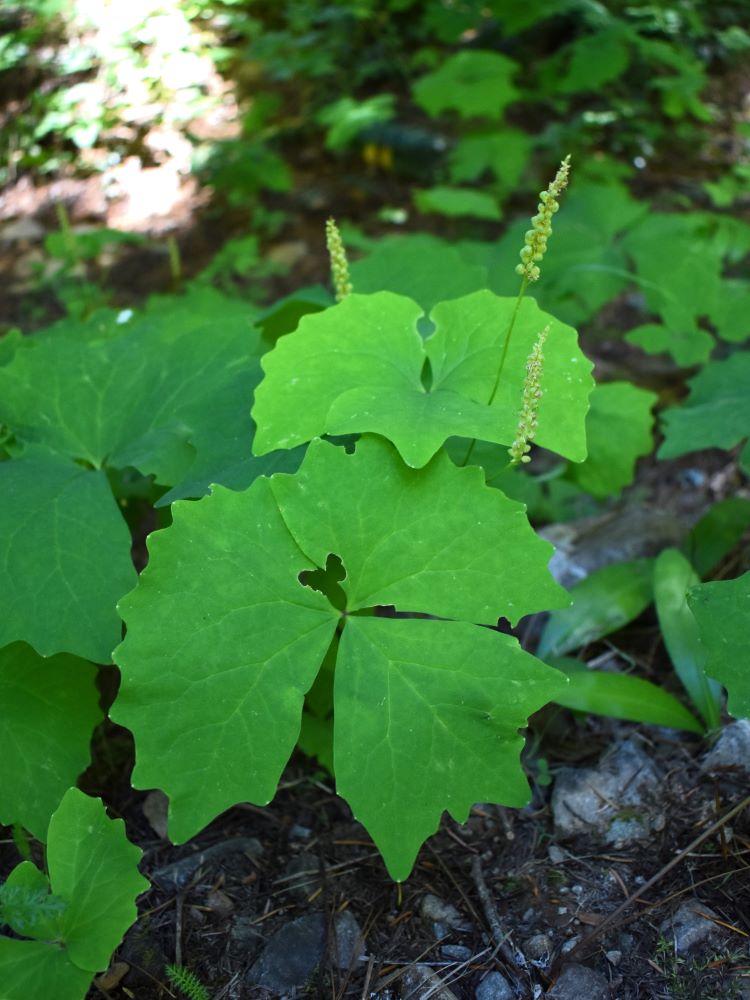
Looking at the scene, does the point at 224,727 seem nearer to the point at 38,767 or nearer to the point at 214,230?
the point at 38,767

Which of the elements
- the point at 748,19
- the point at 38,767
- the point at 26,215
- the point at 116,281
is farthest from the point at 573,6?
the point at 38,767

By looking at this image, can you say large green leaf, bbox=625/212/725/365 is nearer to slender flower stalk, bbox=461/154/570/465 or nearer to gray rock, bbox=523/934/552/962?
slender flower stalk, bbox=461/154/570/465

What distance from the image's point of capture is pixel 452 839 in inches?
72.8

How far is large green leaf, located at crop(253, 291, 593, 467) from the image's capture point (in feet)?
5.61

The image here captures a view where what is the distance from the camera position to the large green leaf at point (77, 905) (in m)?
1.44

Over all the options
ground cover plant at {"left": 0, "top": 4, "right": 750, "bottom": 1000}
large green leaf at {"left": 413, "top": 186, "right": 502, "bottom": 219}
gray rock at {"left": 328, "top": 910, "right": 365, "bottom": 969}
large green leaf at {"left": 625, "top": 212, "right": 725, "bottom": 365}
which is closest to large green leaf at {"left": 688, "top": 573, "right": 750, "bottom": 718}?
ground cover plant at {"left": 0, "top": 4, "right": 750, "bottom": 1000}

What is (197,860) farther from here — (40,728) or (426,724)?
(426,724)

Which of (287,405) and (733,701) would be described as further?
(287,405)

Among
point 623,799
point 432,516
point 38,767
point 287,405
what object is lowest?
point 623,799

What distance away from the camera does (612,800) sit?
6.09 feet

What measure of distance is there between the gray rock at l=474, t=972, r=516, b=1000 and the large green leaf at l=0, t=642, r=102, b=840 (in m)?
0.93

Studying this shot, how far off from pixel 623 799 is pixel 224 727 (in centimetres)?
94

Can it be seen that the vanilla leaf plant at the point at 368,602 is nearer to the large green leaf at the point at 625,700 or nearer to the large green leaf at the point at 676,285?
the large green leaf at the point at 625,700

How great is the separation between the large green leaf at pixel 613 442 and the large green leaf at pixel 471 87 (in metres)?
2.91
